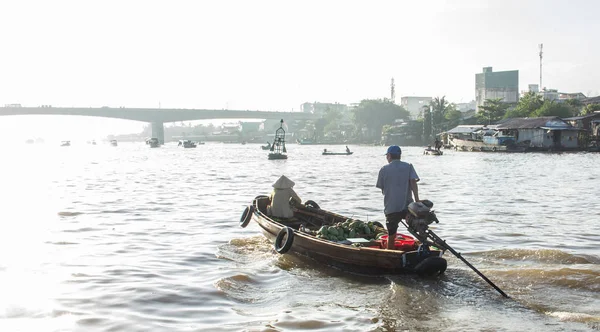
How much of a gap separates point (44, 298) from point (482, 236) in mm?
9894

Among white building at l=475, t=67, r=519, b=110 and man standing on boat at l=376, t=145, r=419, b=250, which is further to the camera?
white building at l=475, t=67, r=519, b=110

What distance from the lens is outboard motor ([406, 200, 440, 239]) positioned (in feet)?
29.0

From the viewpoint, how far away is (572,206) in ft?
66.2

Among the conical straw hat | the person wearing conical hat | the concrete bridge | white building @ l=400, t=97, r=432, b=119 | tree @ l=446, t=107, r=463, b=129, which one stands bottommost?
the person wearing conical hat

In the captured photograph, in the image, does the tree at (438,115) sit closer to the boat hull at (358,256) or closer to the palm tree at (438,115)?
the palm tree at (438,115)

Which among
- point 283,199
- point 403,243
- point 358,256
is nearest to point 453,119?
point 283,199

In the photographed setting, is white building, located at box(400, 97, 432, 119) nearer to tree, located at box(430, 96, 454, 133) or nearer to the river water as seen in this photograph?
tree, located at box(430, 96, 454, 133)

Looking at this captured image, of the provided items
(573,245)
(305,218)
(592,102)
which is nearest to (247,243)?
(305,218)

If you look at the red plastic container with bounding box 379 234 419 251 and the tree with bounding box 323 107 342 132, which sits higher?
the tree with bounding box 323 107 342 132

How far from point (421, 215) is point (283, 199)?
5.10 meters

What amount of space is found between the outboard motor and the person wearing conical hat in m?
4.76

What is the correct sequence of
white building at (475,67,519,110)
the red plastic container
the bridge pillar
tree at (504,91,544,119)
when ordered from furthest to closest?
the bridge pillar, white building at (475,67,519,110), tree at (504,91,544,119), the red plastic container

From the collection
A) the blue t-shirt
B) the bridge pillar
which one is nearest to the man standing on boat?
the blue t-shirt

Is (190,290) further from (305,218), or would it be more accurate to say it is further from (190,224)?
(190,224)
